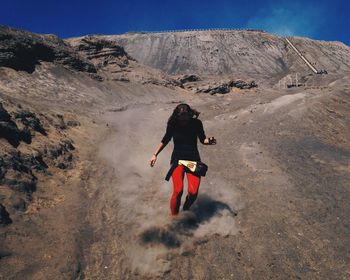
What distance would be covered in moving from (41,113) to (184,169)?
8.41 meters

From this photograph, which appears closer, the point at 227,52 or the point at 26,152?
the point at 26,152

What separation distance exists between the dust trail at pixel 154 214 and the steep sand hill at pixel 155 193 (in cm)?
2

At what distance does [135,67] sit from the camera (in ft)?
109

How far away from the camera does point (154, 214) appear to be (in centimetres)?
704

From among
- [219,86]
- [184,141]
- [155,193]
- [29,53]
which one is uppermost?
[29,53]

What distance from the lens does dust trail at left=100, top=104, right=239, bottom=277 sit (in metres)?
5.75

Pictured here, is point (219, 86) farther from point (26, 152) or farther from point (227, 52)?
point (227, 52)

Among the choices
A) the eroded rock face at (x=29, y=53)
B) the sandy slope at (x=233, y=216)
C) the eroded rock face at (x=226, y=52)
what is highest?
the eroded rock face at (x=226, y=52)

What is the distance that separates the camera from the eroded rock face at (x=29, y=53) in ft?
67.4

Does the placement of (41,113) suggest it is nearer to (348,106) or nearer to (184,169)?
(184,169)

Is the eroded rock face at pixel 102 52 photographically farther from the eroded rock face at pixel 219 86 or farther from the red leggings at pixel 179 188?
the red leggings at pixel 179 188

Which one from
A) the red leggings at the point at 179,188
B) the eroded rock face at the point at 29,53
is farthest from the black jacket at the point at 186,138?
the eroded rock face at the point at 29,53

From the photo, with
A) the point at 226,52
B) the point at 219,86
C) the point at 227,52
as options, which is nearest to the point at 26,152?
the point at 219,86

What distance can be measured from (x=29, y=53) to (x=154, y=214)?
721 inches
